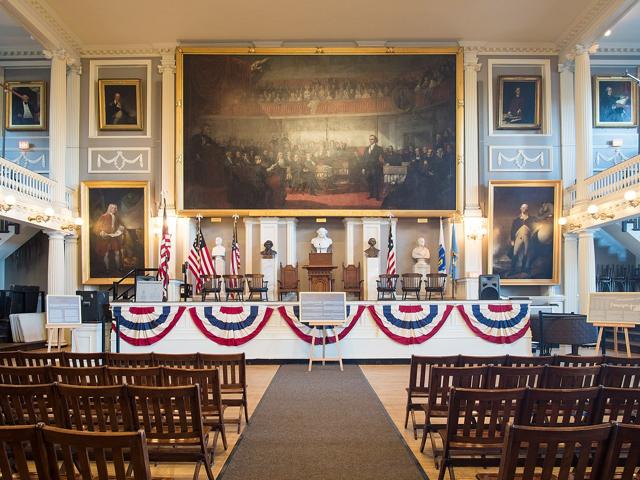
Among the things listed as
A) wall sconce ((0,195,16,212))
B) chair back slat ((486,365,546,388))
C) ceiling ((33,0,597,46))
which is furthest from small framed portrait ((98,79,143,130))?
chair back slat ((486,365,546,388))

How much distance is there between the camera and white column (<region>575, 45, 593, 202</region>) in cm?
1402

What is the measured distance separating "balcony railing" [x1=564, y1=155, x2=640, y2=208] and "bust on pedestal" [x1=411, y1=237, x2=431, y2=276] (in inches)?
170

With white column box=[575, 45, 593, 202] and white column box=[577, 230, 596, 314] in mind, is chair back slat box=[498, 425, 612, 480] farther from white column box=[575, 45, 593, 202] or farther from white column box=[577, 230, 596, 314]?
white column box=[575, 45, 593, 202]

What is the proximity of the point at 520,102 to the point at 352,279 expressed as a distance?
24.5 ft

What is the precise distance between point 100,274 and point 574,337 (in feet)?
41.7

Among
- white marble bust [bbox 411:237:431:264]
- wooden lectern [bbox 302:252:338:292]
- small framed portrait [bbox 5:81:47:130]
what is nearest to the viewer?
wooden lectern [bbox 302:252:338:292]

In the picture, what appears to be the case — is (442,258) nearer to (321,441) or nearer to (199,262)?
(199,262)

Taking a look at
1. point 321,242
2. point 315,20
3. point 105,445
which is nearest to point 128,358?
point 105,445

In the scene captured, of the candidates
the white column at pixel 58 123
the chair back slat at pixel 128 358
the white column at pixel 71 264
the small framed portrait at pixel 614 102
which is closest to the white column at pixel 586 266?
the small framed portrait at pixel 614 102

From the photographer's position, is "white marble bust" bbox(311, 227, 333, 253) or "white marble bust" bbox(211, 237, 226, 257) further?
"white marble bust" bbox(311, 227, 333, 253)

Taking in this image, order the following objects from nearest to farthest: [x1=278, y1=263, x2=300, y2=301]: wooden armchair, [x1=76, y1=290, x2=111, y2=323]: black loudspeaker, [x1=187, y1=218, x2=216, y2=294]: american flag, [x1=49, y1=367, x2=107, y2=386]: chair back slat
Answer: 1. [x1=49, y1=367, x2=107, y2=386]: chair back slat
2. [x1=76, y1=290, x2=111, y2=323]: black loudspeaker
3. [x1=187, y1=218, x2=216, y2=294]: american flag
4. [x1=278, y1=263, x2=300, y2=301]: wooden armchair

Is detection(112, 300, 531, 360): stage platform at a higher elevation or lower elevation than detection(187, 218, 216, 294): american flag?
lower

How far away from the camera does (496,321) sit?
9.80 m

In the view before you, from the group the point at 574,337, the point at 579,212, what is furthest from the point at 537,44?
the point at 574,337
